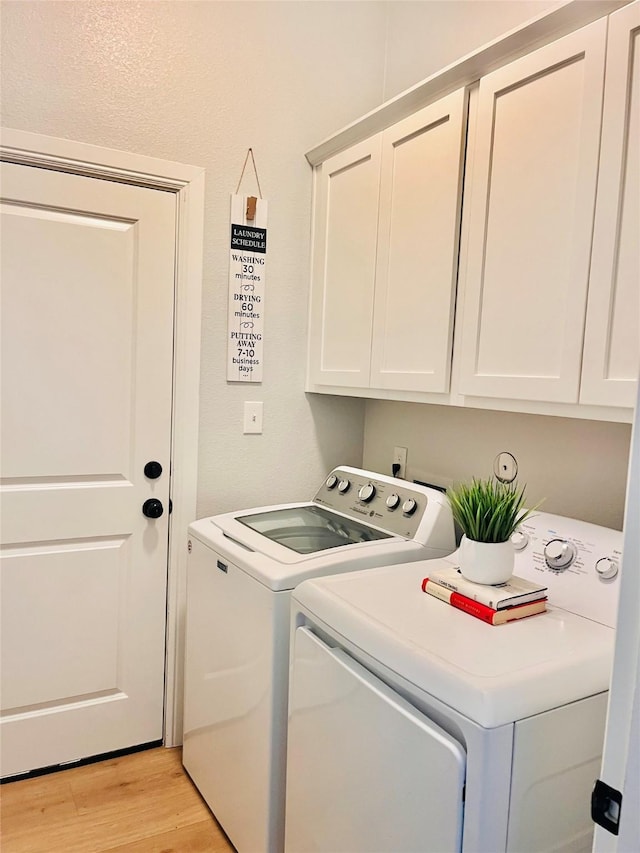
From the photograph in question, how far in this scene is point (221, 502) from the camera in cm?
230

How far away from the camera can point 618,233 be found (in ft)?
4.08

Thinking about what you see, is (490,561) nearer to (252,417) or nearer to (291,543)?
(291,543)

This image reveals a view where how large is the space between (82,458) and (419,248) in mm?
1296

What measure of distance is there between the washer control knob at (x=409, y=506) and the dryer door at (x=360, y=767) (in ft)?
2.02

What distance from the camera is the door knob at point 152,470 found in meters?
2.15

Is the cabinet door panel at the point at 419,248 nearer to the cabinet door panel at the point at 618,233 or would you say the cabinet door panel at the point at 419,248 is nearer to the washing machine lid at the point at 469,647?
the cabinet door panel at the point at 618,233

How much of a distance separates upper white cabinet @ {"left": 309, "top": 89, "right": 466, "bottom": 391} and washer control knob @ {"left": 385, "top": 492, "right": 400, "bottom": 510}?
36cm

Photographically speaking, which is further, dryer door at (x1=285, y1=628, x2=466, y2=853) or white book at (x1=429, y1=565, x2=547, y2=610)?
white book at (x1=429, y1=565, x2=547, y2=610)

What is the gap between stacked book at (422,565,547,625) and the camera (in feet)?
4.02

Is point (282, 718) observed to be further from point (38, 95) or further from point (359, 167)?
point (38, 95)

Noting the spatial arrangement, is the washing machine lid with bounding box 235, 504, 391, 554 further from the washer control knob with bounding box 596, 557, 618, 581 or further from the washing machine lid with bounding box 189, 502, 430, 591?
the washer control knob with bounding box 596, 557, 618, 581

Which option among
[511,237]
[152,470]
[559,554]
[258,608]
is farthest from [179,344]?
[559,554]

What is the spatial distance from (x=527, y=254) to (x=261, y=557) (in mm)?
1033

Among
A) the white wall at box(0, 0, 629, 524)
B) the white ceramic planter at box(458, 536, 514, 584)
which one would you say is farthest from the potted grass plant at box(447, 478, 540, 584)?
the white wall at box(0, 0, 629, 524)
